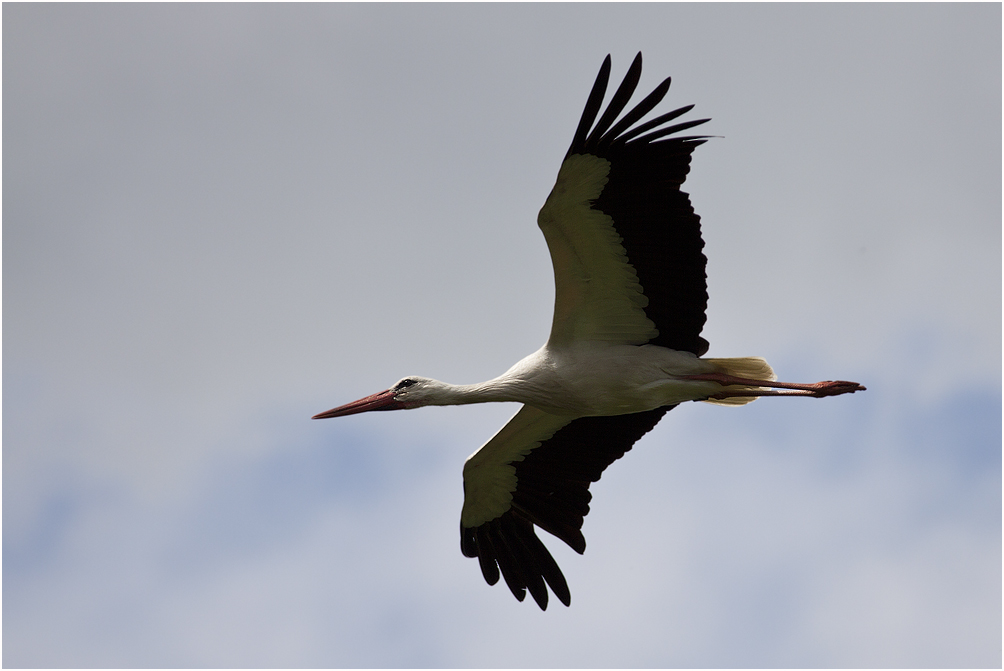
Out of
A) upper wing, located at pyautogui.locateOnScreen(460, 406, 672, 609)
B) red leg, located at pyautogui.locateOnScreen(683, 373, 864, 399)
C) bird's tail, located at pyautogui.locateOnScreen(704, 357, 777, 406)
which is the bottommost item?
upper wing, located at pyautogui.locateOnScreen(460, 406, 672, 609)

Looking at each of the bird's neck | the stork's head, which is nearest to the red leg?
the bird's neck

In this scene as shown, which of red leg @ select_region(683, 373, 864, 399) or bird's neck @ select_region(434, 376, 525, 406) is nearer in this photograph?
red leg @ select_region(683, 373, 864, 399)

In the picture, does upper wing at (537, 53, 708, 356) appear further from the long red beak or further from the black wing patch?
the long red beak

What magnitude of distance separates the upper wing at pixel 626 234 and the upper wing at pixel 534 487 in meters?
1.13

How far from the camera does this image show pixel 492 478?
984 cm

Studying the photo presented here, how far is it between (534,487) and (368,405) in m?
1.68

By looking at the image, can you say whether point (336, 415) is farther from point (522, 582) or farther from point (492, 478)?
point (522, 582)

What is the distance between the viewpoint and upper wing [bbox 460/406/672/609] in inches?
374

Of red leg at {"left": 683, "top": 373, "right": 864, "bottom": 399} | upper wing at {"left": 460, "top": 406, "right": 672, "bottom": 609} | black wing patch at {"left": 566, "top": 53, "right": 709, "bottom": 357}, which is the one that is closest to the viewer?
black wing patch at {"left": 566, "top": 53, "right": 709, "bottom": 357}

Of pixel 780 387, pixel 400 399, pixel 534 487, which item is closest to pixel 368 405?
pixel 400 399

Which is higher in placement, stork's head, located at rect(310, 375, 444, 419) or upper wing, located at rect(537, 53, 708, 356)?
upper wing, located at rect(537, 53, 708, 356)

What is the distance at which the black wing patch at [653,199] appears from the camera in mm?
7480

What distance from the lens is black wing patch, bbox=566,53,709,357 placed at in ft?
24.5

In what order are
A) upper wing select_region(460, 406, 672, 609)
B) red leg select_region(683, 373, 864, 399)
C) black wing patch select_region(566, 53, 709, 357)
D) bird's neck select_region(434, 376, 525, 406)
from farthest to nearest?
upper wing select_region(460, 406, 672, 609) → bird's neck select_region(434, 376, 525, 406) → red leg select_region(683, 373, 864, 399) → black wing patch select_region(566, 53, 709, 357)
